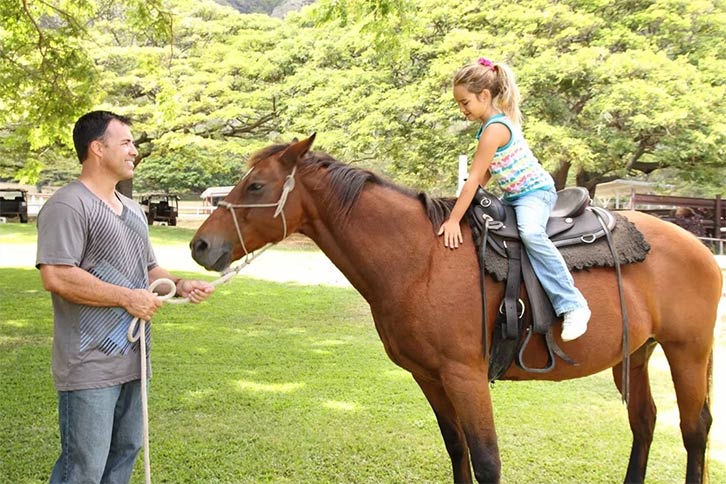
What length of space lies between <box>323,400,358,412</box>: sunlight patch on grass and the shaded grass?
17 mm

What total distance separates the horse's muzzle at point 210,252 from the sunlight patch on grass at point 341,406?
261 cm

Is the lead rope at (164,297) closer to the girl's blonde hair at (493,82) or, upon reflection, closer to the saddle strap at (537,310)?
the girl's blonde hair at (493,82)


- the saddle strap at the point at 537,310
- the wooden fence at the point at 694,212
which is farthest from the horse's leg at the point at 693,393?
the wooden fence at the point at 694,212

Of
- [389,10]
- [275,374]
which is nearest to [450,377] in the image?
[275,374]

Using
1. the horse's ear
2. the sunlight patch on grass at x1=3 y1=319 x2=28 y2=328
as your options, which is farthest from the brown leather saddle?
the sunlight patch on grass at x1=3 y1=319 x2=28 y2=328

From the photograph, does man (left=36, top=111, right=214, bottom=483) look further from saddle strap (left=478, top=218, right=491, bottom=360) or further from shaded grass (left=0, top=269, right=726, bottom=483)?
shaded grass (left=0, top=269, right=726, bottom=483)

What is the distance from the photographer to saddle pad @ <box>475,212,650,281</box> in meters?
2.55

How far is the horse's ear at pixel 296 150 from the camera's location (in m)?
2.47

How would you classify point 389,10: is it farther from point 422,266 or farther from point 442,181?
point 442,181

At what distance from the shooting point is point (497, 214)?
104 inches

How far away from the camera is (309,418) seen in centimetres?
447

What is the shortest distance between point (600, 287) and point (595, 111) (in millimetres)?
12922

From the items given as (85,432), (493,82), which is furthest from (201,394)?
(493,82)

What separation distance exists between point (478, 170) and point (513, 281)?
53cm
